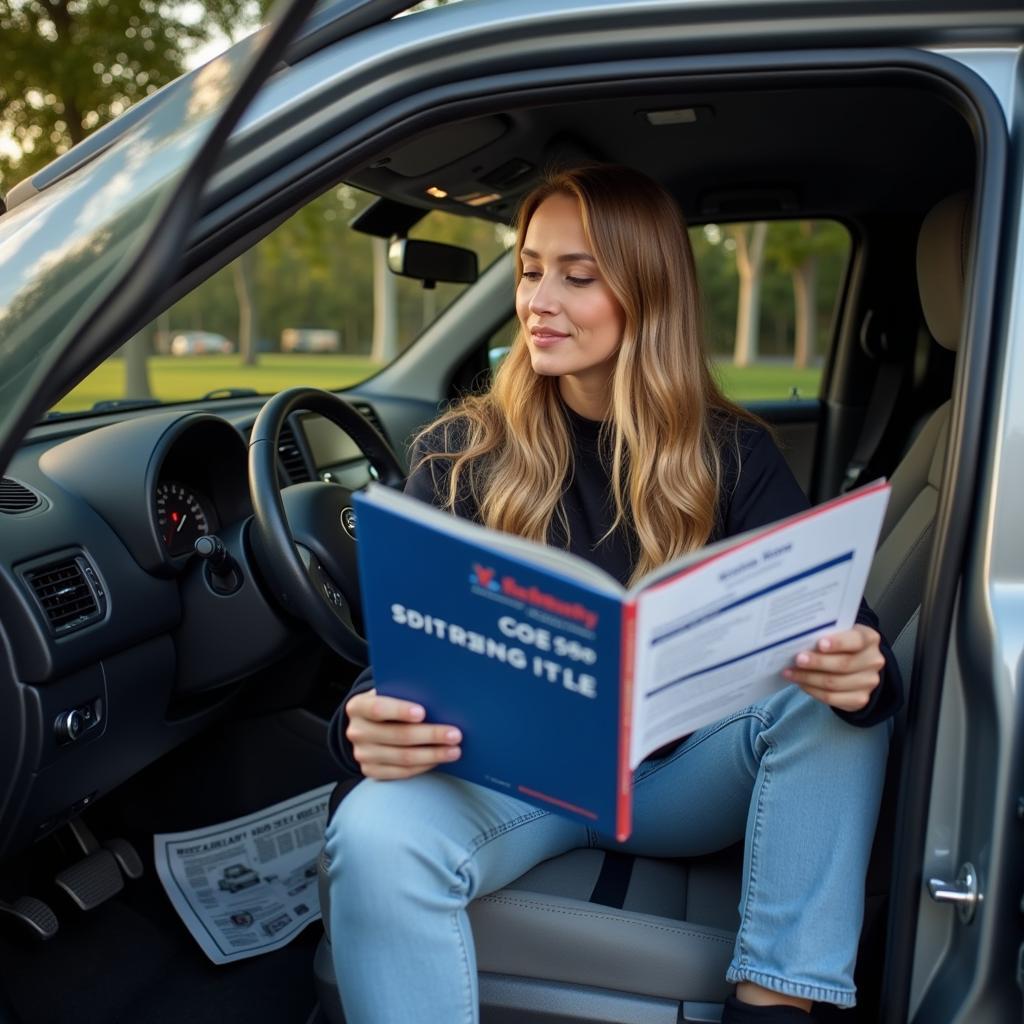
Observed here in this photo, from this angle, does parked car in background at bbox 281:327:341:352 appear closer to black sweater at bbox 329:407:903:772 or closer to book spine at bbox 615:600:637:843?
black sweater at bbox 329:407:903:772

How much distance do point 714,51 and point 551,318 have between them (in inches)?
19.4

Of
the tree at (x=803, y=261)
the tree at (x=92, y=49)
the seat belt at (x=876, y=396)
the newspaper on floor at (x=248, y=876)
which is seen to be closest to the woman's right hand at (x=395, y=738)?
the newspaper on floor at (x=248, y=876)

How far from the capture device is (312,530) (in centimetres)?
192

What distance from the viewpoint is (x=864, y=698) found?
121 centimetres

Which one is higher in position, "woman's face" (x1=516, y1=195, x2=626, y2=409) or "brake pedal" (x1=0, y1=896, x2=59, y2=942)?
"woman's face" (x1=516, y1=195, x2=626, y2=409)

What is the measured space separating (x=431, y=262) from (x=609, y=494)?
Answer: 4.78 ft

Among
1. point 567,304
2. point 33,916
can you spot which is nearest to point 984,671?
point 567,304

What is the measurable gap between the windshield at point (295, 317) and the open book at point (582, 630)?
0.46 m

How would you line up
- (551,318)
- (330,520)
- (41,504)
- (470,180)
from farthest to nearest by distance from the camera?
(470,180) < (330,520) < (41,504) < (551,318)

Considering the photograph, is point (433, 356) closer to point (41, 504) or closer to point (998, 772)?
point (41, 504)

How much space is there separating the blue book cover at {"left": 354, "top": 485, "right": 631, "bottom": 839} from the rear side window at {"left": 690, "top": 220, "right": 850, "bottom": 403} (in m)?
0.95

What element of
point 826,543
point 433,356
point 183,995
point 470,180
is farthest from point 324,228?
point 826,543

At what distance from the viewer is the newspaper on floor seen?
7.09 feet

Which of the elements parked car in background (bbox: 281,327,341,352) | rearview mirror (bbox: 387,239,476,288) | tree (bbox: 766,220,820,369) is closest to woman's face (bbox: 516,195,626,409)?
rearview mirror (bbox: 387,239,476,288)
